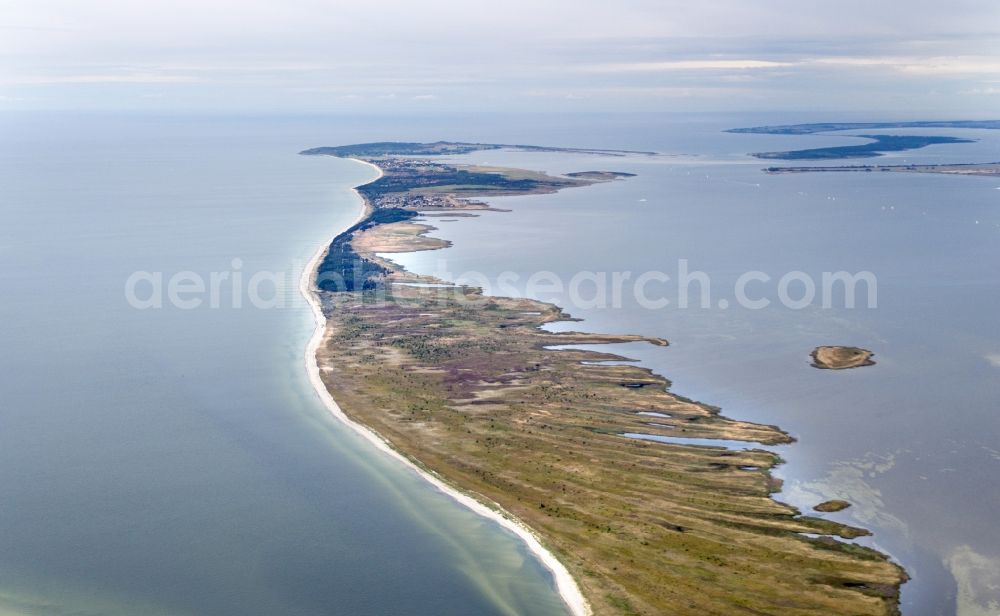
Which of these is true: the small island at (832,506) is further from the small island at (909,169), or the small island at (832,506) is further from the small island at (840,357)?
the small island at (909,169)

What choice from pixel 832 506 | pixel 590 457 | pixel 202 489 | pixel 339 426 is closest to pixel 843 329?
pixel 832 506

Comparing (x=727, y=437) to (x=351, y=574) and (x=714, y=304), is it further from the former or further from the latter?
(x=714, y=304)

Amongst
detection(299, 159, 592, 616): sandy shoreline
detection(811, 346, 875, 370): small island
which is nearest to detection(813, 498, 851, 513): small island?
detection(299, 159, 592, 616): sandy shoreline

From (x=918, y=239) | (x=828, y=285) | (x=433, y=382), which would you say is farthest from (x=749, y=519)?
(x=918, y=239)

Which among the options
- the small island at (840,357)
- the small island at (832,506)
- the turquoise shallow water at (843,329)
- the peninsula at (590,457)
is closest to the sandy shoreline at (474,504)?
the peninsula at (590,457)

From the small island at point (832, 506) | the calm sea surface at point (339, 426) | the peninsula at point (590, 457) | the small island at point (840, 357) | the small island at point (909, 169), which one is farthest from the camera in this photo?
the small island at point (909, 169)

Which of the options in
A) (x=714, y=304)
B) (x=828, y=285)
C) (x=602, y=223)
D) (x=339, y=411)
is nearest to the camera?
(x=339, y=411)

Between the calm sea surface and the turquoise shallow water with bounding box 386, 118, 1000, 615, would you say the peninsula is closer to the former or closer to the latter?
the calm sea surface
